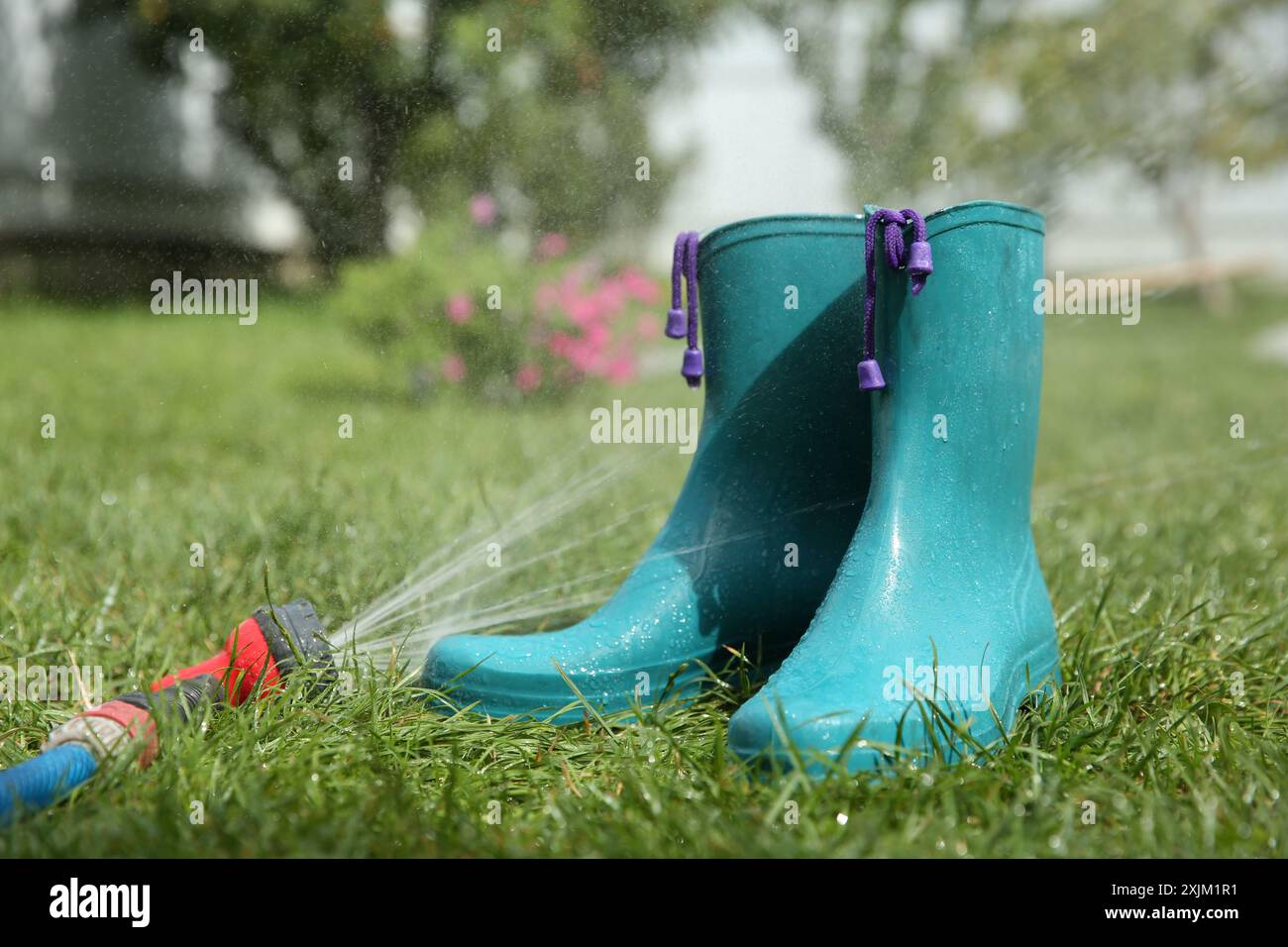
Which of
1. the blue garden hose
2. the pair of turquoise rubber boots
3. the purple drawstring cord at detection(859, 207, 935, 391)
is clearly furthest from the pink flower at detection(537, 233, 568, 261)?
the blue garden hose

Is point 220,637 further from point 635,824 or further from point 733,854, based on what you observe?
point 733,854

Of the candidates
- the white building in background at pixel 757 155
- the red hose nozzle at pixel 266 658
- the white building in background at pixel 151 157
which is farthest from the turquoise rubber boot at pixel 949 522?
the white building in background at pixel 151 157

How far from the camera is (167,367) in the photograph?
441cm

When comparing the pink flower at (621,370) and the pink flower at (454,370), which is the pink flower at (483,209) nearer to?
the pink flower at (454,370)

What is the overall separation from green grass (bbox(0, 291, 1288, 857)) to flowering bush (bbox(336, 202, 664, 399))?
110mm

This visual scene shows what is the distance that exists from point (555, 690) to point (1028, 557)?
0.65 metres

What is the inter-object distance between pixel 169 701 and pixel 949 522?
0.94 metres

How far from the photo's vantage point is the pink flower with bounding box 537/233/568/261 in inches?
93.4

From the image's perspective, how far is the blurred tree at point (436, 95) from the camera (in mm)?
1889

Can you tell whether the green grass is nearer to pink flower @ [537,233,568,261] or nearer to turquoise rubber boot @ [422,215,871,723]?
turquoise rubber boot @ [422,215,871,723]

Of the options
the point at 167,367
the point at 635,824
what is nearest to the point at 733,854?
the point at 635,824

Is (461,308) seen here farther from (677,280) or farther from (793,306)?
(793,306)

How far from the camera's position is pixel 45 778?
1129 millimetres

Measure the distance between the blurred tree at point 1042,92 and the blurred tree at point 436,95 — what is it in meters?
0.30
